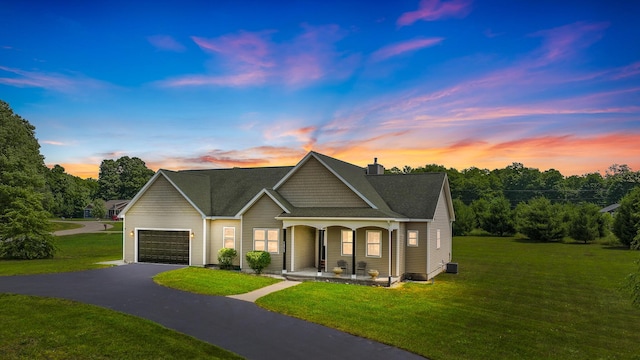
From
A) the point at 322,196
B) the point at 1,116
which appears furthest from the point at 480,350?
the point at 1,116

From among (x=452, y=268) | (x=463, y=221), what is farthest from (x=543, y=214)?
(x=452, y=268)

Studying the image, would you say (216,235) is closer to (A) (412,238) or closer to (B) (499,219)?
(A) (412,238)

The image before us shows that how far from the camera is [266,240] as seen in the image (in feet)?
74.8

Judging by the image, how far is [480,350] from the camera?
10.4 meters

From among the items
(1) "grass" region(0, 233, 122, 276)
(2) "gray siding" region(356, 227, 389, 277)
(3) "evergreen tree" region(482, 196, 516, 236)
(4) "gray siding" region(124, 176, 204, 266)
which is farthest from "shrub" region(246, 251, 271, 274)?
(3) "evergreen tree" region(482, 196, 516, 236)

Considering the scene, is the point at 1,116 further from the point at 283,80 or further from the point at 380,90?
the point at 380,90

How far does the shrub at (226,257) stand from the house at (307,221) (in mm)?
461

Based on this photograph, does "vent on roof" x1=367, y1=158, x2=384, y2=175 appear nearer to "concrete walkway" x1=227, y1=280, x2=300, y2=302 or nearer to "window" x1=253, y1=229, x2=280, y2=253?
"window" x1=253, y1=229, x2=280, y2=253

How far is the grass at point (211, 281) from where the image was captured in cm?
1678

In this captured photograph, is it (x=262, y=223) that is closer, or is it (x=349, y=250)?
Answer: (x=349, y=250)

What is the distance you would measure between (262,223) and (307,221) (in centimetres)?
295

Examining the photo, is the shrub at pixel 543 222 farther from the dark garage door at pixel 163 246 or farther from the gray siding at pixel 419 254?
the dark garage door at pixel 163 246

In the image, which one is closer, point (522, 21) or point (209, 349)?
point (209, 349)

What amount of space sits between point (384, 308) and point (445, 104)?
628 inches
